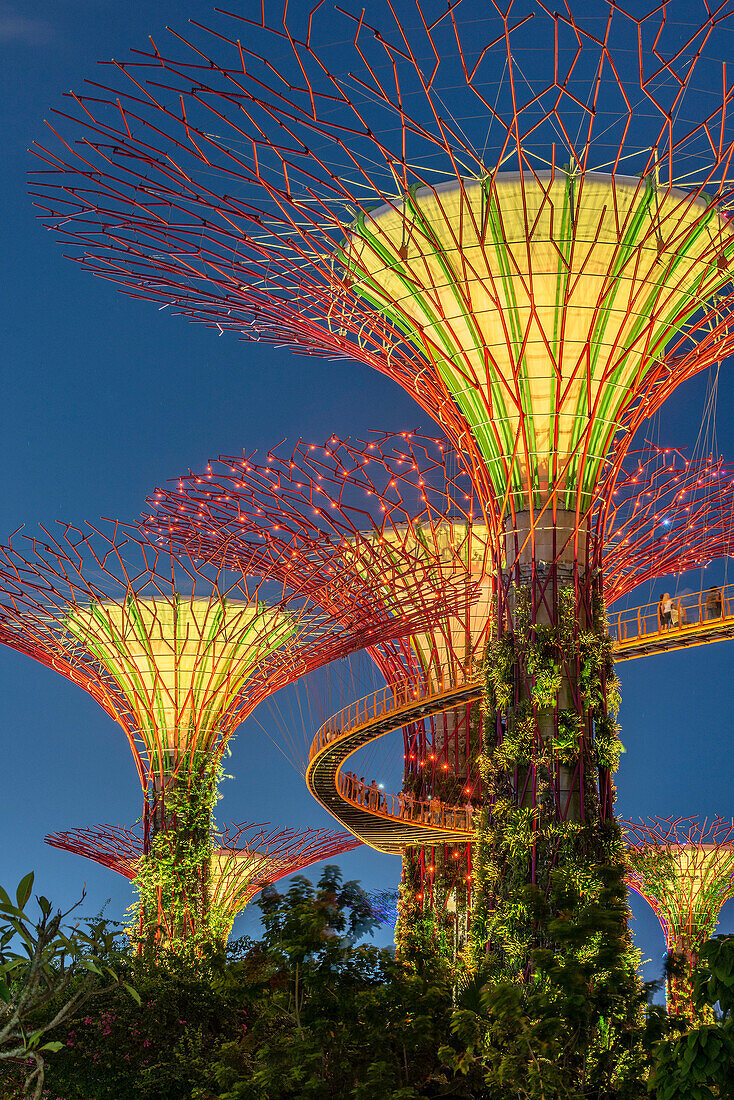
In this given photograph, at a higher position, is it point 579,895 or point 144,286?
point 144,286

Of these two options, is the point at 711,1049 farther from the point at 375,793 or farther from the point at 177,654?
the point at 375,793

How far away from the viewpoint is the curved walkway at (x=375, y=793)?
92.9ft

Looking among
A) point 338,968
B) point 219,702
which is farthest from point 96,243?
point 219,702

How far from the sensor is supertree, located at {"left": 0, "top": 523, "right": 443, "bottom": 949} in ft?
99.0

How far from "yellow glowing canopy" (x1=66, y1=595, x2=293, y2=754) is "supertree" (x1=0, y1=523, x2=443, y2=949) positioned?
0.12ft

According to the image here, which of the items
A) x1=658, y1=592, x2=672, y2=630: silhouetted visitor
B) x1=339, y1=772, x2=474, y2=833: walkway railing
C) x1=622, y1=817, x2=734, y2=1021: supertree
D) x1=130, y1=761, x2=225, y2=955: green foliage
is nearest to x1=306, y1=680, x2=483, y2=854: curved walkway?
x1=339, y1=772, x2=474, y2=833: walkway railing

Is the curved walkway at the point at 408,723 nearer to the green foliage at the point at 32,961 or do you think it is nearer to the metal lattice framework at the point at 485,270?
the metal lattice framework at the point at 485,270

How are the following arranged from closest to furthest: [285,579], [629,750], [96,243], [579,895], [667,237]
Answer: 1. [579,895]
2. [96,243]
3. [667,237]
4. [285,579]
5. [629,750]

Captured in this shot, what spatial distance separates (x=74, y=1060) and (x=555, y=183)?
15.7 meters

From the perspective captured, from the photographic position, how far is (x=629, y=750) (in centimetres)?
7256

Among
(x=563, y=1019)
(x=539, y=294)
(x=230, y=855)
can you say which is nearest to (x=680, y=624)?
(x=539, y=294)

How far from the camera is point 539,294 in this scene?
1956 centimetres

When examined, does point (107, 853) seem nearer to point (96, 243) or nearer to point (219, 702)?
point (219, 702)

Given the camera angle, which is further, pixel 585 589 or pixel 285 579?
pixel 285 579
